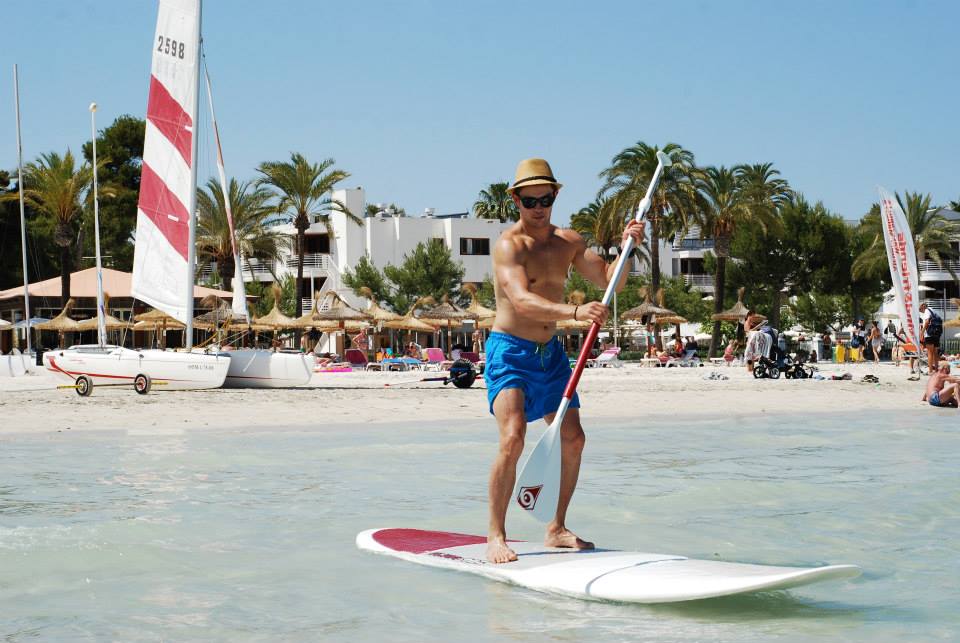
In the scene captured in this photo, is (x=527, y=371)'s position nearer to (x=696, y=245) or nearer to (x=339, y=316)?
(x=339, y=316)

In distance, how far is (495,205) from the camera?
82.2 metres

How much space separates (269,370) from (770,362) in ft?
34.7

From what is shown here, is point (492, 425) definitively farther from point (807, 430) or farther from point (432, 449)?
point (807, 430)

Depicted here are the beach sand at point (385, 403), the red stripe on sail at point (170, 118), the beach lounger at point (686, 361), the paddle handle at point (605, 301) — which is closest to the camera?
the paddle handle at point (605, 301)

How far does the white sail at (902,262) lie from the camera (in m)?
20.5

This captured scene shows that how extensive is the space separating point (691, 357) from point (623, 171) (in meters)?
13.6

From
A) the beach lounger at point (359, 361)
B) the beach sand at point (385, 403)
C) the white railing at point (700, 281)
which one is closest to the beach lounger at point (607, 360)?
the beach lounger at point (359, 361)

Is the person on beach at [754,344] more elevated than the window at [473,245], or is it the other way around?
the window at [473,245]

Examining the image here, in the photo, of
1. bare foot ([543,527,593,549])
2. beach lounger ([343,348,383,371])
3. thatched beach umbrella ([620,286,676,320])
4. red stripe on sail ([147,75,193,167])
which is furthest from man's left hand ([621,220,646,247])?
thatched beach umbrella ([620,286,676,320])

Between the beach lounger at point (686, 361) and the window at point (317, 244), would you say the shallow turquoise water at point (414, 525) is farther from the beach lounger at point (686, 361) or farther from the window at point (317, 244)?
the window at point (317, 244)

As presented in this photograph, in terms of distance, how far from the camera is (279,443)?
1194cm

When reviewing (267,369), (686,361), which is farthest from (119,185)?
(267,369)

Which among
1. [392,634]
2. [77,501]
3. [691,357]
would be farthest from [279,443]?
[691,357]

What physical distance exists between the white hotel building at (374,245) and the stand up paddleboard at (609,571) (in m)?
59.6
